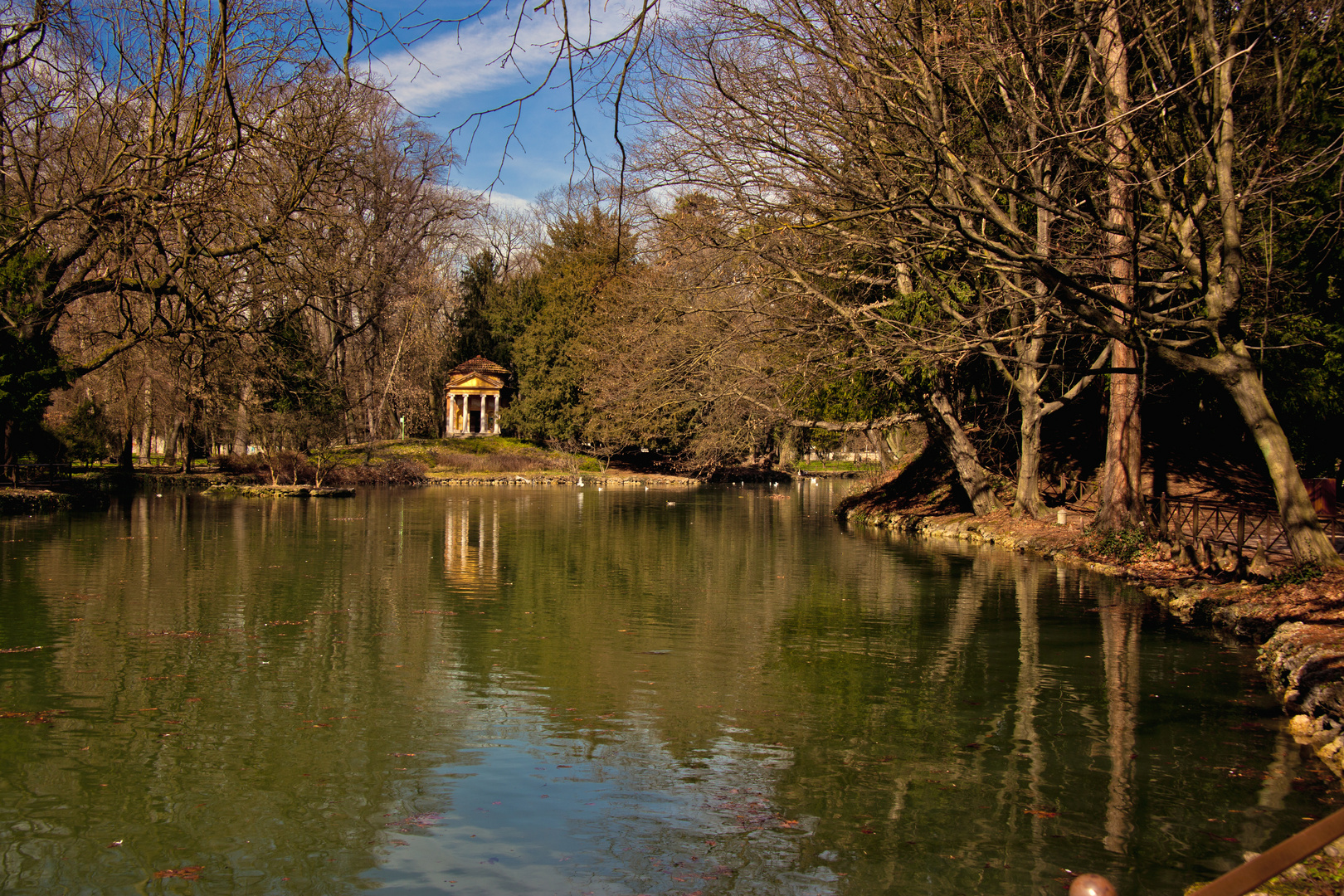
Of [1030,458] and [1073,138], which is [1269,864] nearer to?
[1073,138]

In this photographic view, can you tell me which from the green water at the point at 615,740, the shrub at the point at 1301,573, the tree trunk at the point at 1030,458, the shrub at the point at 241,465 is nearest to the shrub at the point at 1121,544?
the green water at the point at 615,740

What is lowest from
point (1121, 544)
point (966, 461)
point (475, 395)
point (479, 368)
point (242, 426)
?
point (1121, 544)

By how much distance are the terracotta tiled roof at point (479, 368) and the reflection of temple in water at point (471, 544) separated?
35.8 metres

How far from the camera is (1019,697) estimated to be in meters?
9.47

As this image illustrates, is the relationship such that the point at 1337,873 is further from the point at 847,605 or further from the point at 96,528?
the point at 96,528

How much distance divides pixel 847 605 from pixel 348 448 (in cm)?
4184

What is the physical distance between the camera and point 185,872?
5.51 meters

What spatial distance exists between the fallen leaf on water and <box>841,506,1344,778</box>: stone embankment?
25.6ft

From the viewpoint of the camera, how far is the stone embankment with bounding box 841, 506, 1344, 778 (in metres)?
8.30

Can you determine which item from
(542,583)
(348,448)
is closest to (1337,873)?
(542,583)

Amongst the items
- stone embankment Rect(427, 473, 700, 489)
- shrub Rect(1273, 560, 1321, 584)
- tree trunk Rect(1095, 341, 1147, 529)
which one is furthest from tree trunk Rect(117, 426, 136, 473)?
shrub Rect(1273, 560, 1321, 584)

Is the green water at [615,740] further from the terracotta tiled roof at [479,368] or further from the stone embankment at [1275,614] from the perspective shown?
the terracotta tiled roof at [479,368]

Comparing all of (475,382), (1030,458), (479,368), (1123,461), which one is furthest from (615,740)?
(479,368)

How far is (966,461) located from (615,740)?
20.3 meters
